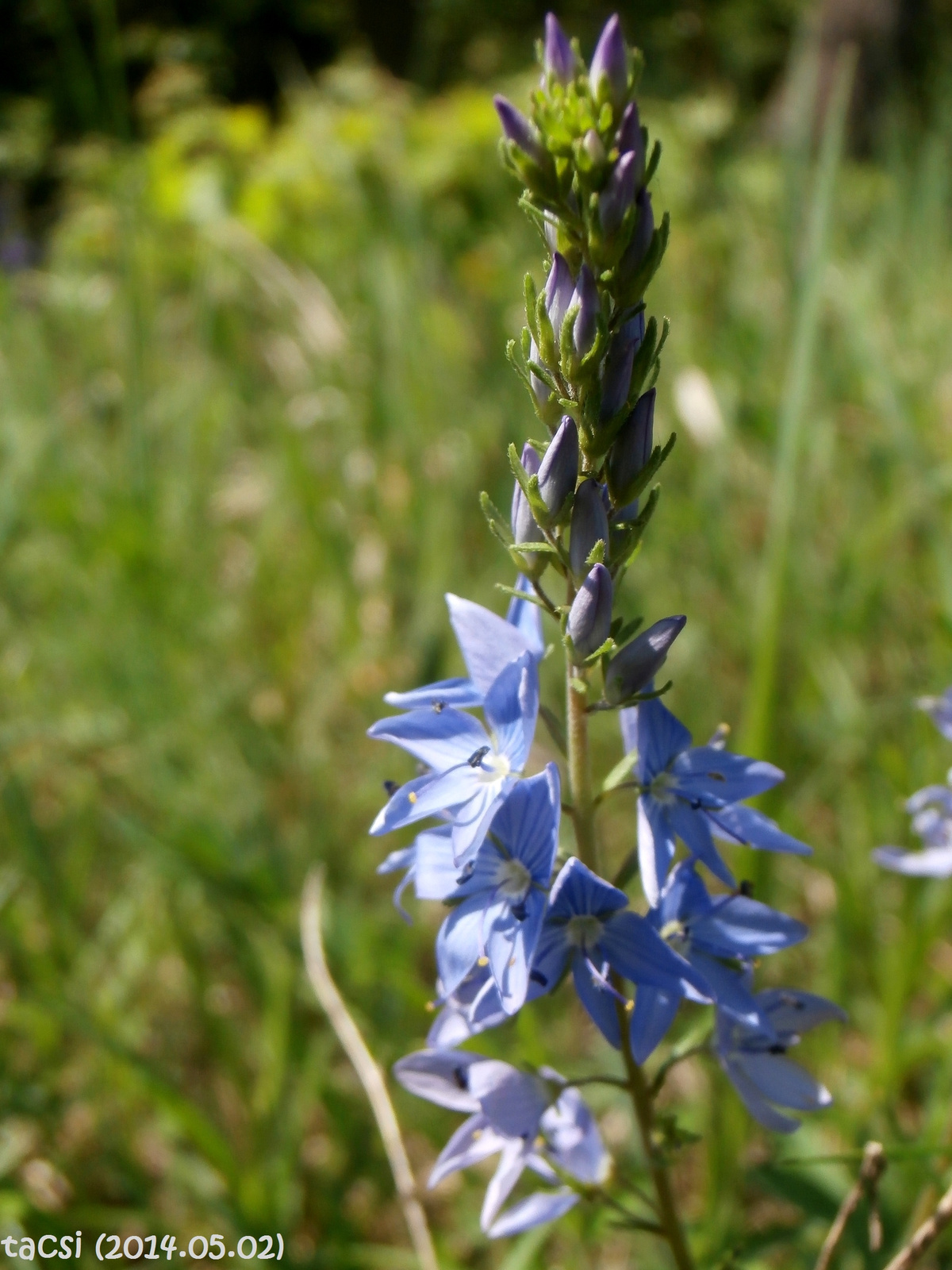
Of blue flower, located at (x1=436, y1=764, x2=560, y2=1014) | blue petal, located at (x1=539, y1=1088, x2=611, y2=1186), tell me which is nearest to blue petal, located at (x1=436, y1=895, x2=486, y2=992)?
blue flower, located at (x1=436, y1=764, x2=560, y2=1014)

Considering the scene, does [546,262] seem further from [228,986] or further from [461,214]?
[461,214]

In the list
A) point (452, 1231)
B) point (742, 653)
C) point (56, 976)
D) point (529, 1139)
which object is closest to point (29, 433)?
point (56, 976)

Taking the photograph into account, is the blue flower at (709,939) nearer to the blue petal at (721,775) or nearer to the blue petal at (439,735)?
the blue petal at (721,775)

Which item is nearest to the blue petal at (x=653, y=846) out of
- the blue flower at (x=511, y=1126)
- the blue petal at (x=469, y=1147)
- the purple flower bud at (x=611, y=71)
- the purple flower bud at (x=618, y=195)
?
the blue flower at (x=511, y=1126)

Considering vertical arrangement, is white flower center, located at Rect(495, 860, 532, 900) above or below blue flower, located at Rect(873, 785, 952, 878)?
above

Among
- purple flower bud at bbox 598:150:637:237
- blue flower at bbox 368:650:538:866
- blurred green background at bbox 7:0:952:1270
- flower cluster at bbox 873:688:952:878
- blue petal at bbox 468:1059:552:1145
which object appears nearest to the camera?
→ purple flower bud at bbox 598:150:637:237

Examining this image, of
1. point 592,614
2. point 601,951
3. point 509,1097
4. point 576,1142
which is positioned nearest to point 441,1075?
point 509,1097

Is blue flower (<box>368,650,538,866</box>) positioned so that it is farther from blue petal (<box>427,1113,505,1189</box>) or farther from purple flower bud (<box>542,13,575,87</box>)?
purple flower bud (<box>542,13,575,87</box>)
